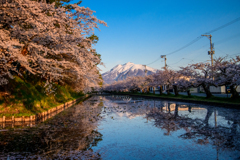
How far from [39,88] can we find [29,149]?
15.5 m

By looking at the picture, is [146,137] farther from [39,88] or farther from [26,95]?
[39,88]

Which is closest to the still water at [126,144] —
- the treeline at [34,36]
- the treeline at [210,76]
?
the treeline at [34,36]

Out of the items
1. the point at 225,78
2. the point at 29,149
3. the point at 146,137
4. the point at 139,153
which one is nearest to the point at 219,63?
the point at 225,78

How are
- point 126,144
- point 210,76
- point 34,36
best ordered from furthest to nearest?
1. point 210,76
2. point 34,36
3. point 126,144

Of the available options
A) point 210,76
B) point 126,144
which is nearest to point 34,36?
point 126,144

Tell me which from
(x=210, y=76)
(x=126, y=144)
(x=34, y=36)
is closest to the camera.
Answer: (x=126, y=144)

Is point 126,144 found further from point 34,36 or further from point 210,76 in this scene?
point 210,76

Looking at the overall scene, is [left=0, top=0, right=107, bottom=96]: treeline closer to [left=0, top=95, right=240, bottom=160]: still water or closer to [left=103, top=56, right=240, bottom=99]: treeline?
[left=0, top=95, right=240, bottom=160]: still water

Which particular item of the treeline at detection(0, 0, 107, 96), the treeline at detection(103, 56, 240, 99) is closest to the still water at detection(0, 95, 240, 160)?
the treeline at detection(0, 0, 107, 96)

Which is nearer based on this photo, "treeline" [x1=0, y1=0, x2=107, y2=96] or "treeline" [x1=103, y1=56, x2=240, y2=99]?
"treeline" [x1=0, y1=0, x2=107, y2=96]

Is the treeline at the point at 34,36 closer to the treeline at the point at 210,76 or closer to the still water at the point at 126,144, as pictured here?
the still water at the point at 126,144

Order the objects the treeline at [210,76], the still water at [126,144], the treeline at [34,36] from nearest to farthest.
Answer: the still water at [126,144]
the treeline at [34,36]
the treeline at [210,76]

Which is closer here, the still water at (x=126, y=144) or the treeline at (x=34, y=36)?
the still water at (x=126, y=144)

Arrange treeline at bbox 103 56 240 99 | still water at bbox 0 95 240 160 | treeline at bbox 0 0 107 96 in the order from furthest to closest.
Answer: treeline at bbox 103 56 240 99
treeline at bbox 0 0 107 96
still water at bbox 0 95 240 160
